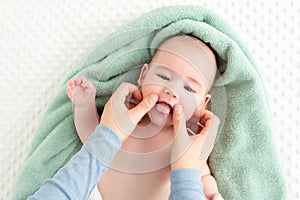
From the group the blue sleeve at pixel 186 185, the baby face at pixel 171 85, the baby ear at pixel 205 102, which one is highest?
the baby face at pixel 171 85

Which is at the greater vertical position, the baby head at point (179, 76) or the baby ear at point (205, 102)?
the baby head at point (179, 76)

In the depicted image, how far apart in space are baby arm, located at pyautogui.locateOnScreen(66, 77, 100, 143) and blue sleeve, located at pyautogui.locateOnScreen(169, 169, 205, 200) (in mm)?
176

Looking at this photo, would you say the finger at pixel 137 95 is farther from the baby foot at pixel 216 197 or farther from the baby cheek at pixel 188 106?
the baby foot at pixel 216 197

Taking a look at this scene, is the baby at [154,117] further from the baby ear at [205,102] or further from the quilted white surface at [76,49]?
the quilted white surface at [76,49]

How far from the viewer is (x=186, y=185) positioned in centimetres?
92

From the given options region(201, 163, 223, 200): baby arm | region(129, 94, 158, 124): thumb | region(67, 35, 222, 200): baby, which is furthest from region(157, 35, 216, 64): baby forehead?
region(201, 163, 223, 200): baby arm

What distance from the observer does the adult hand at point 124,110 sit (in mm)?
933

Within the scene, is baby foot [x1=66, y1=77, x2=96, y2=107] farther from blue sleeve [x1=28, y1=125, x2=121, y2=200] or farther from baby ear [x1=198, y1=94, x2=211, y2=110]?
baby ear [x1=198, y1=94, x2=211, y2=110]

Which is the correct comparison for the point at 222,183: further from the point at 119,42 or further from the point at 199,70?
the point at 119,42

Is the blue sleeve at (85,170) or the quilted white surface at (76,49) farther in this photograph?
the quilted white surface at (76,49)

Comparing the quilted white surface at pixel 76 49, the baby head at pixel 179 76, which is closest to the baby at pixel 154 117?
the baby head at pixel 179 76

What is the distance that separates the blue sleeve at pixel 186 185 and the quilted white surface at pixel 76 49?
22 cm

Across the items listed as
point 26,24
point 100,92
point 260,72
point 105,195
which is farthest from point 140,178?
point 26,24

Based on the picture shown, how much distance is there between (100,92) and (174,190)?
235 millimetres
